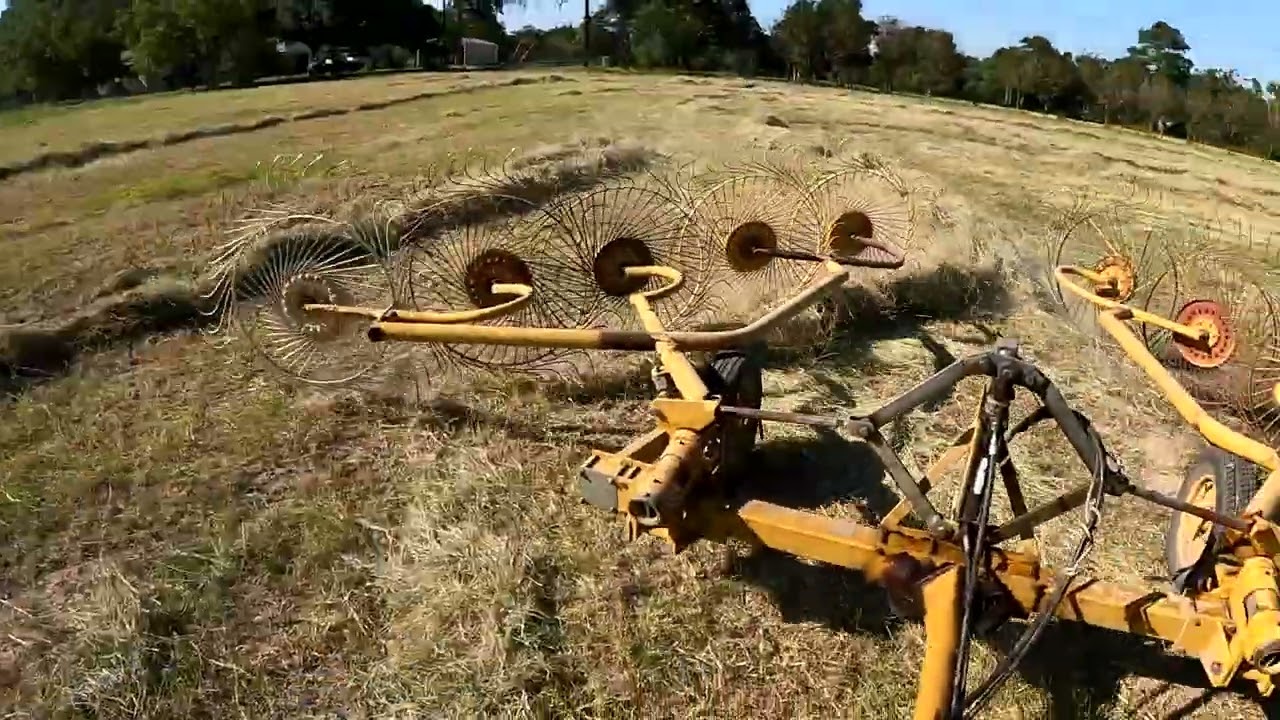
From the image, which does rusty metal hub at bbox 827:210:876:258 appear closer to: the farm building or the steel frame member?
the steel frame member

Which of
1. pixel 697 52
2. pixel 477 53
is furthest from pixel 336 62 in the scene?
pixel 697 52

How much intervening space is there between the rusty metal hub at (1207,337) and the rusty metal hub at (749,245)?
2.32 m

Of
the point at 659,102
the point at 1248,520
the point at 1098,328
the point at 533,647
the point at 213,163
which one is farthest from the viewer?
the point at 659,102

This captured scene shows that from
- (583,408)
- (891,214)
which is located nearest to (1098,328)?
(891,214)

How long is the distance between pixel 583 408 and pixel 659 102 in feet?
56.6

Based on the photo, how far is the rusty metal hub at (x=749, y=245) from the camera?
6.03 metres

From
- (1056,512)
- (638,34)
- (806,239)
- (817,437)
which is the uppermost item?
(638,34)

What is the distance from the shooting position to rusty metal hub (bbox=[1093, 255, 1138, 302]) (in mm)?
5414

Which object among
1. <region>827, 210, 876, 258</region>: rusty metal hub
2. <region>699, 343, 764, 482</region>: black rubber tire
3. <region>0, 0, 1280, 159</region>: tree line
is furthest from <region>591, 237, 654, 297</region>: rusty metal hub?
<region>0, 0, 1280, 159</region>: tree line

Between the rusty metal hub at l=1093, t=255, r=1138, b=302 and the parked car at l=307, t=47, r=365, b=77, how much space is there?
38104mm

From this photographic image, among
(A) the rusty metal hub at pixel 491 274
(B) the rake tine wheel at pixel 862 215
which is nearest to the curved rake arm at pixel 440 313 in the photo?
(A) the rusty metal hub at pixel 491 274

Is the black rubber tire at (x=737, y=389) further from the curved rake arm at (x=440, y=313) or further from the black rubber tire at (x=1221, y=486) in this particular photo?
the black rubber tire at (x=1221, y=486)

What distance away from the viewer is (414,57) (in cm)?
4369

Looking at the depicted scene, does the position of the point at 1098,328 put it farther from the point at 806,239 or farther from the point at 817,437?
the point at 817,437
